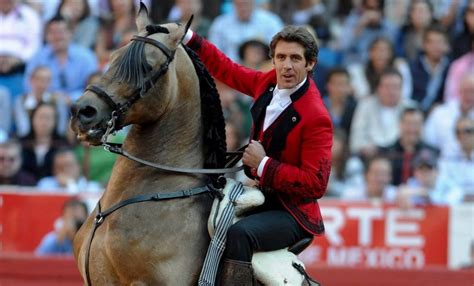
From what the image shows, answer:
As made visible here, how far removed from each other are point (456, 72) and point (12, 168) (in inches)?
198

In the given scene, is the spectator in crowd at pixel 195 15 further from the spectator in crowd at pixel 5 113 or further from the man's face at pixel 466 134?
the man's face at pixel 466 134

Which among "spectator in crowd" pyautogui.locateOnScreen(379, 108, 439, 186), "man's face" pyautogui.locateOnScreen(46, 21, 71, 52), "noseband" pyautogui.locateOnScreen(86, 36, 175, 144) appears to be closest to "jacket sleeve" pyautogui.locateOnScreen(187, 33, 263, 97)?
"noseband" pyautogui.locateOnScreen(86, 36, 175, 144)

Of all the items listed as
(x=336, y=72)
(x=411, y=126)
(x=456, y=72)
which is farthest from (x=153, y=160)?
(x=456, y=72)

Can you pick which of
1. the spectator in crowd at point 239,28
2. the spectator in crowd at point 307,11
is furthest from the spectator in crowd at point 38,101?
the spectator in crowd at point 307,11

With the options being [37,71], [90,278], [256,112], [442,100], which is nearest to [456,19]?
[442,100]

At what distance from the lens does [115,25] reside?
12.7 metres

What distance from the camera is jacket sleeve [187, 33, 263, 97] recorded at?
633 cm

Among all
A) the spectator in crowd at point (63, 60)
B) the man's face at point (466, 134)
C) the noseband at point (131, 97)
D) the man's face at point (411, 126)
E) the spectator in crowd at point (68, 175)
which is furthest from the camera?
the spectator in crowd at point (63, 60)

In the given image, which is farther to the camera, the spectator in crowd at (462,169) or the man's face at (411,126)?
the man's face at (411,126)

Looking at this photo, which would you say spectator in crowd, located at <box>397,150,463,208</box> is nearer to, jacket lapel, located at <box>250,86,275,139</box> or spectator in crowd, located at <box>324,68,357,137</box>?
spectator in crowd, located at <box>324,68,357,137</box>

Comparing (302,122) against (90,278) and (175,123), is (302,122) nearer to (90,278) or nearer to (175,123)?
(175,123)

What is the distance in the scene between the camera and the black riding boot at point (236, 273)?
225 inches

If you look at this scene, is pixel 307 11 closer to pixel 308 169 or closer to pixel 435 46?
pixel 435 46

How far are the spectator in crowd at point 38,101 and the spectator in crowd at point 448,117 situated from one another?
377cm
